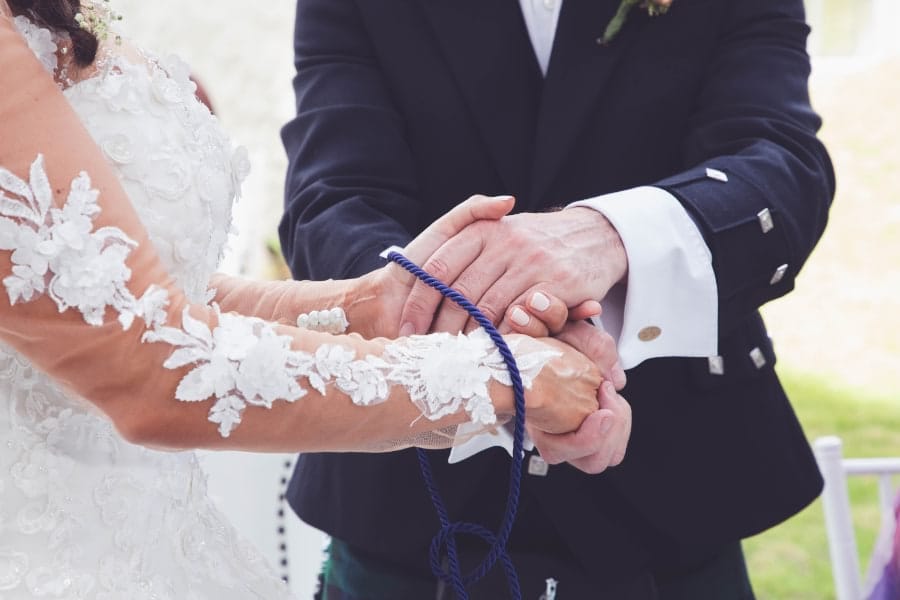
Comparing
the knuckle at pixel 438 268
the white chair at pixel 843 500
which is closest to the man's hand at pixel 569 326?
the knuckle at pixel 438 268

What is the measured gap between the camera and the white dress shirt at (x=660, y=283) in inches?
64.1

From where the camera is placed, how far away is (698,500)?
179cm

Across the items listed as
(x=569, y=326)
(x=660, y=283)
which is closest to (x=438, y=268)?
(x=569, y=326)

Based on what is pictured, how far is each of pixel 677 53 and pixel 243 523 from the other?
53.4 inches

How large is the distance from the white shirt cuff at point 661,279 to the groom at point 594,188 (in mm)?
56

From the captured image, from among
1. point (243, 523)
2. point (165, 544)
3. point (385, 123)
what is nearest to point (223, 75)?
point (243, 523)

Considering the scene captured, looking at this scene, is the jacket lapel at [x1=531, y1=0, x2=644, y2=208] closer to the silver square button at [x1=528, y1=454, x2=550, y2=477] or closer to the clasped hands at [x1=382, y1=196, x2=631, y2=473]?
the clasped hands at [x1=382, y1=196, x2=631, y2=473]

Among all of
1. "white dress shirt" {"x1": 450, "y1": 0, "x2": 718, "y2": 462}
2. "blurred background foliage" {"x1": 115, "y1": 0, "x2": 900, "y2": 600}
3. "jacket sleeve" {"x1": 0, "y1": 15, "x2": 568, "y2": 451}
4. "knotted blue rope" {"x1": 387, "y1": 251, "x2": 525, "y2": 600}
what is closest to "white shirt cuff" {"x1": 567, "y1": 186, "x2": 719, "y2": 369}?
"white dress shirt" {"x1": 450, "y1": 0, "x2": 718, "y2": 462}

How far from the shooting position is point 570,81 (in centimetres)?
178

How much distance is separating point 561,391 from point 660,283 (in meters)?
0.26

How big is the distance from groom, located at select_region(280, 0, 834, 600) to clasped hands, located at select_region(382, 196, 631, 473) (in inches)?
4.0

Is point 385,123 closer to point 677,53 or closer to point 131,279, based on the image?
point 677,53

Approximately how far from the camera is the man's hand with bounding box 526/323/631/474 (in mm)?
1505

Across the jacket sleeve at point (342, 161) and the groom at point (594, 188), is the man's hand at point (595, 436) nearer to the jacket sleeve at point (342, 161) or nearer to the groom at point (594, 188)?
the groom at point (594, 188)
